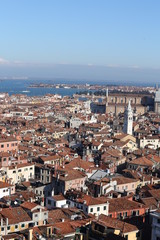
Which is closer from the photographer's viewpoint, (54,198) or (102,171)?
(54,198)

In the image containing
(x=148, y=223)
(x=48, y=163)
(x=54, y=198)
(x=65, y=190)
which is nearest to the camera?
(x=148, y=223)

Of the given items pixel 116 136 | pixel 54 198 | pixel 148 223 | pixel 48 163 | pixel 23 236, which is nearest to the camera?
pixel 23 236

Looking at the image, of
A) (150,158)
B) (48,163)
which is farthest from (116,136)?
(48,163)

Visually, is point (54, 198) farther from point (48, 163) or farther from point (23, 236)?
point (48, 163)

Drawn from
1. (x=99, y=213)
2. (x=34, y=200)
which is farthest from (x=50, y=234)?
(x=34, y=200)

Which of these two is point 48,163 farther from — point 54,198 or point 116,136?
point 116,136

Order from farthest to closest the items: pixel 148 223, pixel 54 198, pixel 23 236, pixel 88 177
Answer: pixel 88 177, pixel 54 198, pixel 148 223, pixel 23 236

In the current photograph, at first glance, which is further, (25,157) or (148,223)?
(25,157)

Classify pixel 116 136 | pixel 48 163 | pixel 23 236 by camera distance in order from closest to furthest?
pixel 23 236, pixel 48 163, pixel 116 136
